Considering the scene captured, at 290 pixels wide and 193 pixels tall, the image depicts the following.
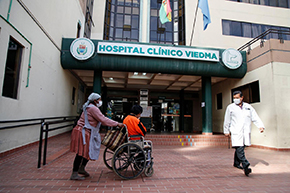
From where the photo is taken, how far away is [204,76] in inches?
387

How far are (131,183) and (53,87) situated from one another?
20.5ft

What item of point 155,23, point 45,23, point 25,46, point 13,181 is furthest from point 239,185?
point 155,23

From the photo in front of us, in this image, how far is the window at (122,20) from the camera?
1688 centimetres

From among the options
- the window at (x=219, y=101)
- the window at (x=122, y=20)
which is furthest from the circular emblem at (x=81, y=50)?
the window at (x=122, y=20)

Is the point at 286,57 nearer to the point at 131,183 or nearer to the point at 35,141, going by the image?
the point at 131,183

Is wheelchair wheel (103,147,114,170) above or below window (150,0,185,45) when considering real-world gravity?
below

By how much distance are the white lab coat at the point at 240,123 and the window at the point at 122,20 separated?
46.9 ft

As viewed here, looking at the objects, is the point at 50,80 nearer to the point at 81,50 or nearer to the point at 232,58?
the point at 81,50

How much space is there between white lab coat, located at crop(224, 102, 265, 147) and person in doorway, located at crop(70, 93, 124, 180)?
8.11 ft

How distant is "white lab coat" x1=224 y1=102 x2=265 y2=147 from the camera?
3.97m

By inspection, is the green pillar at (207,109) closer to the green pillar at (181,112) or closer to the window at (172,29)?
the green pillar at (181,112)

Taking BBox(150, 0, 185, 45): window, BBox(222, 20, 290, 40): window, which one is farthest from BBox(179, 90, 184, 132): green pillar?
BBox(222, 20, 290, 40): window

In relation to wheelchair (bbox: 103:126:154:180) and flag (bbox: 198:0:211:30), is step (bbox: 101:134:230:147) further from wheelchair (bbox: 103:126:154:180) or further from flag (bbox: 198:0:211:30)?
flag (bbox: 198:0:211:30)

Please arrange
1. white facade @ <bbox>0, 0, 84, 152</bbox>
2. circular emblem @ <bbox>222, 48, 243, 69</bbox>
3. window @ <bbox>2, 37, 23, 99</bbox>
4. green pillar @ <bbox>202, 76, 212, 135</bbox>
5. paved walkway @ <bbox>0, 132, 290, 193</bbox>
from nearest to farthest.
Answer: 1. paved walkway @ <bbox>0, 132, 290, 193</bbox>
2. white facade @ <bbox>0, 0, 84, 152</bbox>
3. window @ <bbox>2, 37, 23, 99</bbox>
4. circular emblem @ <bbox>222, 48, 243, 69</bbox>
5. green pillar @ <bbox>202, 76, 212, 135</bbox>
